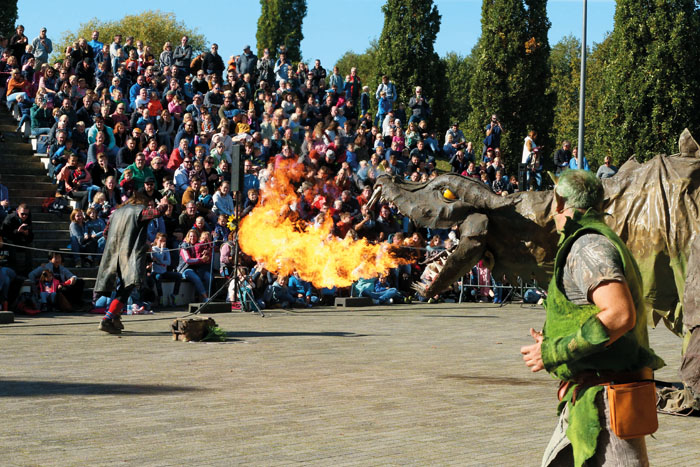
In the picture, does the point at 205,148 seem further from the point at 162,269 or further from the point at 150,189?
the point at 162,269

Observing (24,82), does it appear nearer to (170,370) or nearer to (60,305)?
(60,305)

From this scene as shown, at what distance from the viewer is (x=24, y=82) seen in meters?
23.6

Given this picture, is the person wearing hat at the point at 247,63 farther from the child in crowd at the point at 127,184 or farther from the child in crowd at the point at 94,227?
the child in crowd at the point at 94,227

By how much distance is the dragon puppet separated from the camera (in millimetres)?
8750

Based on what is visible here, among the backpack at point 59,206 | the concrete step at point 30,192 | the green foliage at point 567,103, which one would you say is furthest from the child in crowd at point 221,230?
the green foliage at point 567,103

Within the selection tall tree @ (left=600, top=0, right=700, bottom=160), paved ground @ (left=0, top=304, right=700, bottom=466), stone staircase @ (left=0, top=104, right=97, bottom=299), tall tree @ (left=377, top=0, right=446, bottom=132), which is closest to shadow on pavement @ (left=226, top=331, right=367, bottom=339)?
paved ground @ (left=0, top=304, right=700, bottom=466)

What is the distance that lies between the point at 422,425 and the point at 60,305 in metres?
11.8

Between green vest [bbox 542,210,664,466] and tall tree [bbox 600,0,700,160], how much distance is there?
29.4 m

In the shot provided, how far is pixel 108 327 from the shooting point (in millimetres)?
14695

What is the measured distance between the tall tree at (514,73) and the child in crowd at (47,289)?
77.6 feet

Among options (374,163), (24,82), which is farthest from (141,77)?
(374,163)

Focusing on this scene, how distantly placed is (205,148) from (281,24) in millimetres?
51741

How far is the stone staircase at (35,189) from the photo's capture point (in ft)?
65.7

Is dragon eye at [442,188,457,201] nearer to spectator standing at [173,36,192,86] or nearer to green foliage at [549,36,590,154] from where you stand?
spectator standing at [173,36,192,86]
